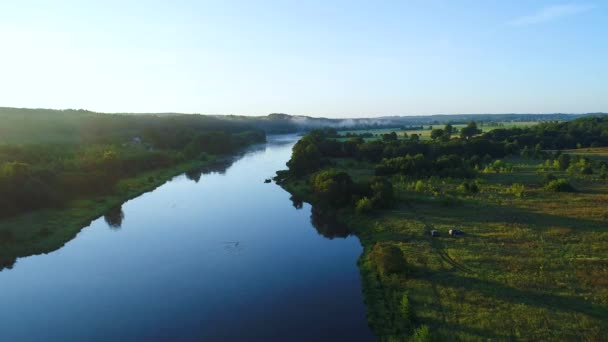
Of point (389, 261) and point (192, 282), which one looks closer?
→ point (389, 261)

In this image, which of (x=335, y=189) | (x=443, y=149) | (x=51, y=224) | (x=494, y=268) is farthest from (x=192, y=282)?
(x=443, y=149)

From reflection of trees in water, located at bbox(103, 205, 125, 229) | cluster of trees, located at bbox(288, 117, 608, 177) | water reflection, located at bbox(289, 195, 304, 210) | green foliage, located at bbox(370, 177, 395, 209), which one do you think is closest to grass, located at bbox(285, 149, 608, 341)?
green foliage, located at bbox(370, 177, 395, 209)

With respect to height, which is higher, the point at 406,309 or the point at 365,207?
the point at 365,207

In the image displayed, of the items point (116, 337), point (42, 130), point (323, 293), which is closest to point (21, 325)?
point (116, 337)

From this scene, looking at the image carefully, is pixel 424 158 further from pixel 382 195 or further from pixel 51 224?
pixel 51 224

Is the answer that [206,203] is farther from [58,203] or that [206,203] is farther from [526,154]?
[526,154]

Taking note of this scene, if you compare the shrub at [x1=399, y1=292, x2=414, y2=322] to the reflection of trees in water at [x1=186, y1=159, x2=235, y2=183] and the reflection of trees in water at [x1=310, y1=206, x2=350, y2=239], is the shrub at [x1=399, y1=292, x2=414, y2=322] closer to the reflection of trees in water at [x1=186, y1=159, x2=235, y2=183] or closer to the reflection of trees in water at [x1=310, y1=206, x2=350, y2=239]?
the reflection of trees in water at [x1=310, y1=206, x2=350, y2=239]
